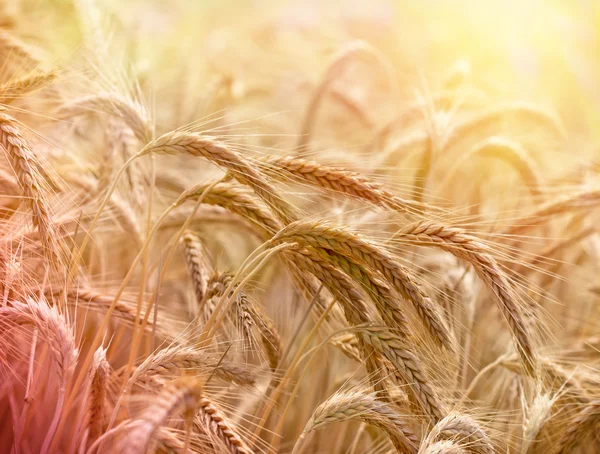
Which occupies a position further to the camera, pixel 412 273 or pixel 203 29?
pixel 203 29

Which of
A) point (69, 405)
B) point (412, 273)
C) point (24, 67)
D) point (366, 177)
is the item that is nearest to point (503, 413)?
point (412, 273)

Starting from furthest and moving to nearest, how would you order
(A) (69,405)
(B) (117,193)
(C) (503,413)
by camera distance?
(B) (117,193) → (C) (503,413) → (A) (69,405)

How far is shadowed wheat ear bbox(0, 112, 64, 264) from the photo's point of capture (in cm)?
116

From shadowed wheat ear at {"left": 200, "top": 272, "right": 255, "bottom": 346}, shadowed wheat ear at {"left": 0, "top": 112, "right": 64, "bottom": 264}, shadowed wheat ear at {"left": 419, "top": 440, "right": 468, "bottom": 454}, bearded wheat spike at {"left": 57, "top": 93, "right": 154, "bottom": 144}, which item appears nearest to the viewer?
shadowed wheat ear at {"left": 419, "top": 440, "right": 468, "bottom": 454}

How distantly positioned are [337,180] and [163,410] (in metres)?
0.61

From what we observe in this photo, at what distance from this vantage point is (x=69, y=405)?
116 centimetres

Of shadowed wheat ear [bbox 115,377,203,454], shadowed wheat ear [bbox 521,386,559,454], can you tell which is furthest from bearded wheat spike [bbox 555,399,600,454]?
shadowed wheat ear [bbox 115,377,203,454]

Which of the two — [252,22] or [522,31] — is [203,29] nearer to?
[252,22]

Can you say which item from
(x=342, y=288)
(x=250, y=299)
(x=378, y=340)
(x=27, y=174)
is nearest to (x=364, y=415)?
(x=378, y=340)

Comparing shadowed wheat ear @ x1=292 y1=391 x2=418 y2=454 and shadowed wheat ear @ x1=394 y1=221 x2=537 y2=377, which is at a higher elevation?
shadowed wheat ear @ x1=394 y1=221 x2=537 y2=377

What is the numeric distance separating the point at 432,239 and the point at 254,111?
8.96 feet

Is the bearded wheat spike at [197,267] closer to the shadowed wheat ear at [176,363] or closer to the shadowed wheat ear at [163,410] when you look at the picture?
the shadowed wheat ear at [176,363]

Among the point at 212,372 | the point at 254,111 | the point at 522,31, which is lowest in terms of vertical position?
the point at 212,372

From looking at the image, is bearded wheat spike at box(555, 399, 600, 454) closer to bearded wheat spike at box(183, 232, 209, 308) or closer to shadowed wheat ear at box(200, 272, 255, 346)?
shadowed wheat ear at box(200, 272, 255, 346)
